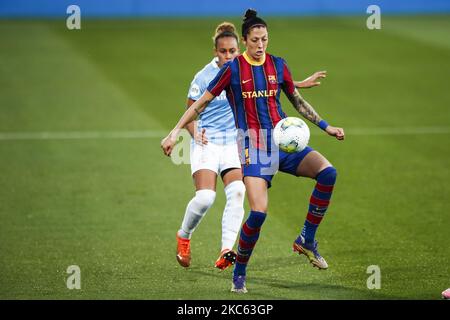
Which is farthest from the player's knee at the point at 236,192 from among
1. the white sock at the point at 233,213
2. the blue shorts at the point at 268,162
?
the blue shorts at the point at 268,162

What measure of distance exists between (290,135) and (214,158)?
4.48 feet

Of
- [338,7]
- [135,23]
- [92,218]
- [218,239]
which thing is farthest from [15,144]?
[338,7]

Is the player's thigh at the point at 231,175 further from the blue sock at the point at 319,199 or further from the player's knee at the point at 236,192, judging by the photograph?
the blue sock at the point at 319,199

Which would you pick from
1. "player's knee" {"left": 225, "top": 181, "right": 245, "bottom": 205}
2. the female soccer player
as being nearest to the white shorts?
the female soccer player

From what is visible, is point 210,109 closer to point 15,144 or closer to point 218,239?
point 218,239

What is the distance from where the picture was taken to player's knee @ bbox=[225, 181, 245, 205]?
948 centimetres

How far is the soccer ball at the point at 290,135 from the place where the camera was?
855cm

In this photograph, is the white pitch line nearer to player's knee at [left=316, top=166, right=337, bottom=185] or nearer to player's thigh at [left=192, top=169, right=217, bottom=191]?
player's thigh at [left=192, top=169, right=217, bottom=191]

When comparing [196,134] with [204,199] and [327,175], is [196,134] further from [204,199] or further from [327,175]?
[327,175]

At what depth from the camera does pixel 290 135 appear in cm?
855

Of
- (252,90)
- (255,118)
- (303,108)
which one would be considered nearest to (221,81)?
(252,90)

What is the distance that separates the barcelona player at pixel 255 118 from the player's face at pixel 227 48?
0.61 meters

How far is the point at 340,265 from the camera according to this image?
952cm

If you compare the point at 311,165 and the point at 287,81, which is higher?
the point at 287,81
